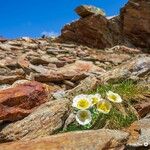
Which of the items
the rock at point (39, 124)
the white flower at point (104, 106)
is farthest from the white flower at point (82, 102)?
the rock at point (39, 124)

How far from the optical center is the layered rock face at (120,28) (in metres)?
27.2

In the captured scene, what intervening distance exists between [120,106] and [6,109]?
2.04 meters

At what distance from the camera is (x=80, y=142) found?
23.1ft

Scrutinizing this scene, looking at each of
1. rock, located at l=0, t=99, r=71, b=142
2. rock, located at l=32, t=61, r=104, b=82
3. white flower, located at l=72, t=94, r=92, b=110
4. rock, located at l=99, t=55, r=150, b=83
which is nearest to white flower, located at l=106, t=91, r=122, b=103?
white flower, located at l=72, t=94, r=92, b=110

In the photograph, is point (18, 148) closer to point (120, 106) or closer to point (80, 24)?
point (120, 106)

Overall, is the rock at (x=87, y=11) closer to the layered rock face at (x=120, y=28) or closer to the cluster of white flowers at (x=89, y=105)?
the layered rock face at (x=120, y=28)

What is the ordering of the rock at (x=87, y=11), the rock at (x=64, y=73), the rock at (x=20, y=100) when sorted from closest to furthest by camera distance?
the rock at (x=20, y=100) < the rock at (x=64, y=73) < the rock at (x=87, y=11)

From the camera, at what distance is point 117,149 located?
707 cm

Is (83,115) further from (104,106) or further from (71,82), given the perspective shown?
(71,82)

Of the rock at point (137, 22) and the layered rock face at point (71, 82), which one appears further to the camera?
the rock at point (137, 22)

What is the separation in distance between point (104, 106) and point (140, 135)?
108 cm

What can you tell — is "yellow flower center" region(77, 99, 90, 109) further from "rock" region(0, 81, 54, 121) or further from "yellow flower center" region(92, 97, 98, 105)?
"rock" region(0, 81, 54, 121)

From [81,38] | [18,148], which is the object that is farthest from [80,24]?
[18,148]

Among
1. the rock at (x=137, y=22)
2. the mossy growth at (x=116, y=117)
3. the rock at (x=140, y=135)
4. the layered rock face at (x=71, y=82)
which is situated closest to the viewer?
the rock at (x=140, y=135)
